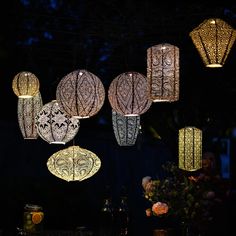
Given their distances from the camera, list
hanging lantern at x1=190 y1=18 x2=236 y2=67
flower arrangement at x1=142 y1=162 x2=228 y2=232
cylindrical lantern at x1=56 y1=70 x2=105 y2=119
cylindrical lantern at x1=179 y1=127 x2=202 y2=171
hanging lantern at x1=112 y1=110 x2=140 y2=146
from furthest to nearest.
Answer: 1. cylindrical lantern at x1=179 y1=127 x2=202 y2=171
2. hanging lantern at x1=112 y1=110 x2=140 y2=146
3. flower arrangement at x1=142 y1=162 x2=228 y2=232
4. cylindrical lantern at x1=56 y1=70 x2=105 y2=119
5. hanging lantern at x1=190 y1=18 x2=236 y2=67

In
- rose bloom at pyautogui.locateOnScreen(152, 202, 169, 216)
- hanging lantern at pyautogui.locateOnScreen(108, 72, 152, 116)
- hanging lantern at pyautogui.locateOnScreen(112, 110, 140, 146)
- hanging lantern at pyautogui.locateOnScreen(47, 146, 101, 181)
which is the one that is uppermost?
hanging lantern at pyautogui.locateOnScreen(108, 72, 152, 116)

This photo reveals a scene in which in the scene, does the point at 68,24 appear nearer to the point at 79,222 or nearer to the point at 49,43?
the point at 49,43

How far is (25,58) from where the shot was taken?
337 inches

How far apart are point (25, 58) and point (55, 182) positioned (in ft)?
6.73

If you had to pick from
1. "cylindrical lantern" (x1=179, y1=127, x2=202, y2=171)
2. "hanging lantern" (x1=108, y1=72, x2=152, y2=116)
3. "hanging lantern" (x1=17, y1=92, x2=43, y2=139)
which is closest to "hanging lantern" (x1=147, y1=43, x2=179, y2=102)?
"hanging lantern" (x1=108, y1=72, x2=152, y2=116)

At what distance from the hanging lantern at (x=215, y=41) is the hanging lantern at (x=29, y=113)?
180 centimetres

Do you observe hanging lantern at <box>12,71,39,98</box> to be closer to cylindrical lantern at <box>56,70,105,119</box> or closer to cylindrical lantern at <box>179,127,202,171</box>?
cylindrical lantern at <box>56,70,105,119</box>

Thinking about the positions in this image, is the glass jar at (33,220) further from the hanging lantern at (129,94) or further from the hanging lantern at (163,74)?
the hanging lantern at (163,74)

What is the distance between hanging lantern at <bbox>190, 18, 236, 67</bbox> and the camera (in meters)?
3.79

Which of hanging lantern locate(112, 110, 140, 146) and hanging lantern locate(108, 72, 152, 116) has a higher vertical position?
hanging lantern locate(108, 72, 152, 116)

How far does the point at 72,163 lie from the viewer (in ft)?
16.7

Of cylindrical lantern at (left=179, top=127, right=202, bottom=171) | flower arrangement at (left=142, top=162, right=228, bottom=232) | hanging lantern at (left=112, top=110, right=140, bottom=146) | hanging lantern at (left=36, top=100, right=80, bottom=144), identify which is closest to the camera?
hanging lantern at (left=36, top=100, right=80, bottom=144)

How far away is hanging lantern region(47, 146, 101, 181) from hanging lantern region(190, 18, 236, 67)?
1.68 m

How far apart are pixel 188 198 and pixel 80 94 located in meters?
1.50
